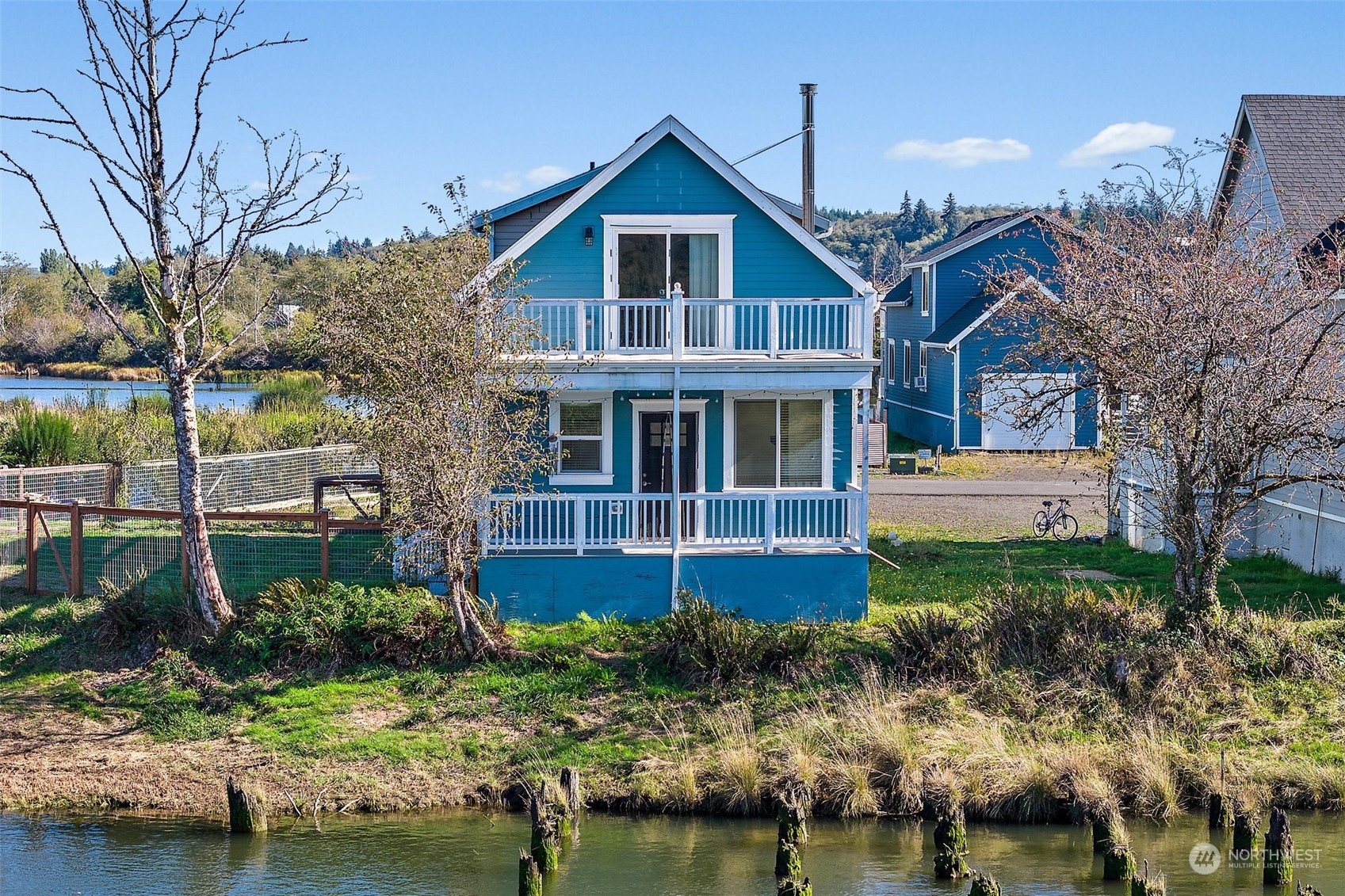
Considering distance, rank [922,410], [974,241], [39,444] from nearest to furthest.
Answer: [39,444], [974,241], [922,410]

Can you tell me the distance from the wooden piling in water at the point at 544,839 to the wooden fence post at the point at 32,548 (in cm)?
1041

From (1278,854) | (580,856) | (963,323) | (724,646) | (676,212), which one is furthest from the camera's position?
(963,323)

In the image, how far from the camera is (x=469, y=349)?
15367 mm

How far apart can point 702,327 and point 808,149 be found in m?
6.38

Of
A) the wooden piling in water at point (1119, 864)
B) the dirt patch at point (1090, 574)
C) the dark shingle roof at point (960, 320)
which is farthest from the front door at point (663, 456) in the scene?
the dark shingle roof at point (960, 320)

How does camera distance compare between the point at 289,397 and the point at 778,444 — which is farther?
the point at 289,397

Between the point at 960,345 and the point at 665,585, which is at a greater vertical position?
the point at 960,345

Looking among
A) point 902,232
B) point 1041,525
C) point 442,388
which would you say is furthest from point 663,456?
point 902,232

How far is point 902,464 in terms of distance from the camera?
36406mm

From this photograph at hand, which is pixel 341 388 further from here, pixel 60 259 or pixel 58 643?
pixel 60 259

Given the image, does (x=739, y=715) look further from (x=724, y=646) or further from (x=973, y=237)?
(x=973, y=237)

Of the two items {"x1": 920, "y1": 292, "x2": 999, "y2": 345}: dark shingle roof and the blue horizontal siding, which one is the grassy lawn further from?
{"x1": 920, "y1": 292, "x2": 999, "y2": 345}: dark shingle roof

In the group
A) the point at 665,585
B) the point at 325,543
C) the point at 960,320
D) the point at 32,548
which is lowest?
the point at 665,585

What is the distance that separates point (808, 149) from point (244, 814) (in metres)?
16.1
